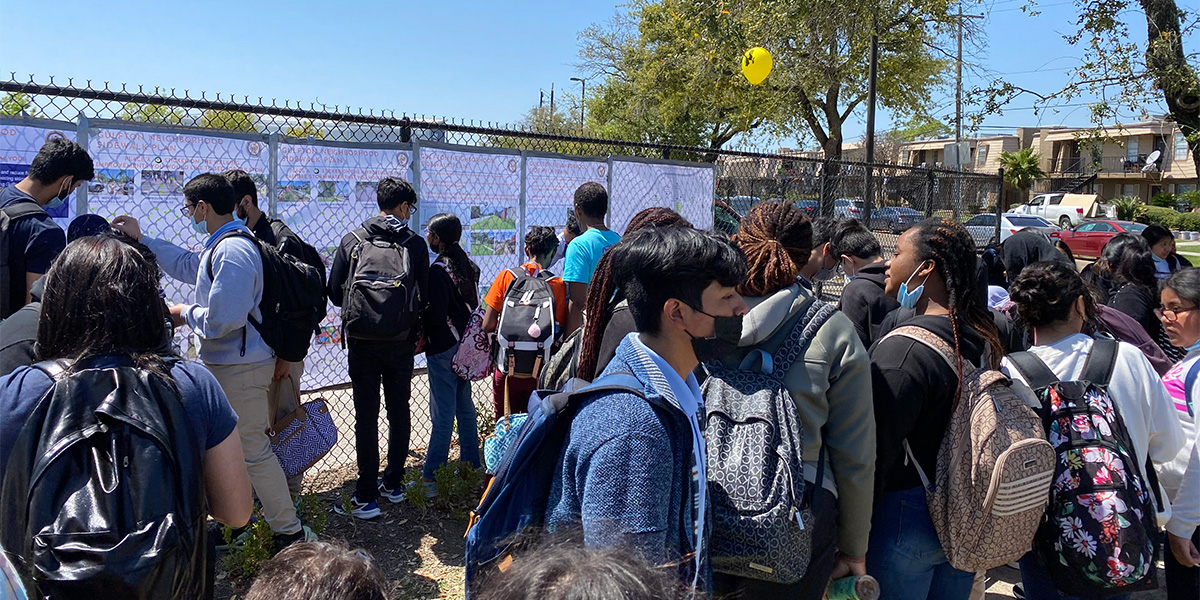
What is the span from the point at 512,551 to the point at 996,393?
1805mm

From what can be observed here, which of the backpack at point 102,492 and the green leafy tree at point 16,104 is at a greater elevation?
the green leafy tree at point 16,104

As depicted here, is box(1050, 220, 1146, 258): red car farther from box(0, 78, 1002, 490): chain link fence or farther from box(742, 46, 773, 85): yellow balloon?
box(0, 78, 1002, 490): chain link fence

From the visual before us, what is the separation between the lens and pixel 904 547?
8.70ft

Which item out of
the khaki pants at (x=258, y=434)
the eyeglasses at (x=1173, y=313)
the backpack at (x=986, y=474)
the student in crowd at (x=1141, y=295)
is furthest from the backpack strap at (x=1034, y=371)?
the khaki pants at (x=258, y=434)

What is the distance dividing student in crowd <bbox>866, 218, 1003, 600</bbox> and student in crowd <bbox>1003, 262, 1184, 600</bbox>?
306 mm

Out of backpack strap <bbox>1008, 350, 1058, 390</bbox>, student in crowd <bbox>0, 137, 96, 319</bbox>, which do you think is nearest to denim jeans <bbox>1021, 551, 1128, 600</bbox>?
backpack strap <bbox>1008, 350, 1058, 390</bbox>

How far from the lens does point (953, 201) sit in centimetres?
1212

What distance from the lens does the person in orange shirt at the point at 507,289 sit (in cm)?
440

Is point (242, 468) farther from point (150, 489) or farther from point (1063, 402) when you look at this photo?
point (1063, 402)

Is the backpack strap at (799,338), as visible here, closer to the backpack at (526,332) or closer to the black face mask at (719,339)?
the black face mask at (719,339)

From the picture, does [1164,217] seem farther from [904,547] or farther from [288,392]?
[288,392]

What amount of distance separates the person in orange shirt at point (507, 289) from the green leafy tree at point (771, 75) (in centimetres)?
627

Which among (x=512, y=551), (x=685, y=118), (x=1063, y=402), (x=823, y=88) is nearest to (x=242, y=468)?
(x=512, y=551)

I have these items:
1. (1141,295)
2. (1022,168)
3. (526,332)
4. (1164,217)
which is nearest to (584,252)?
(526,332)
